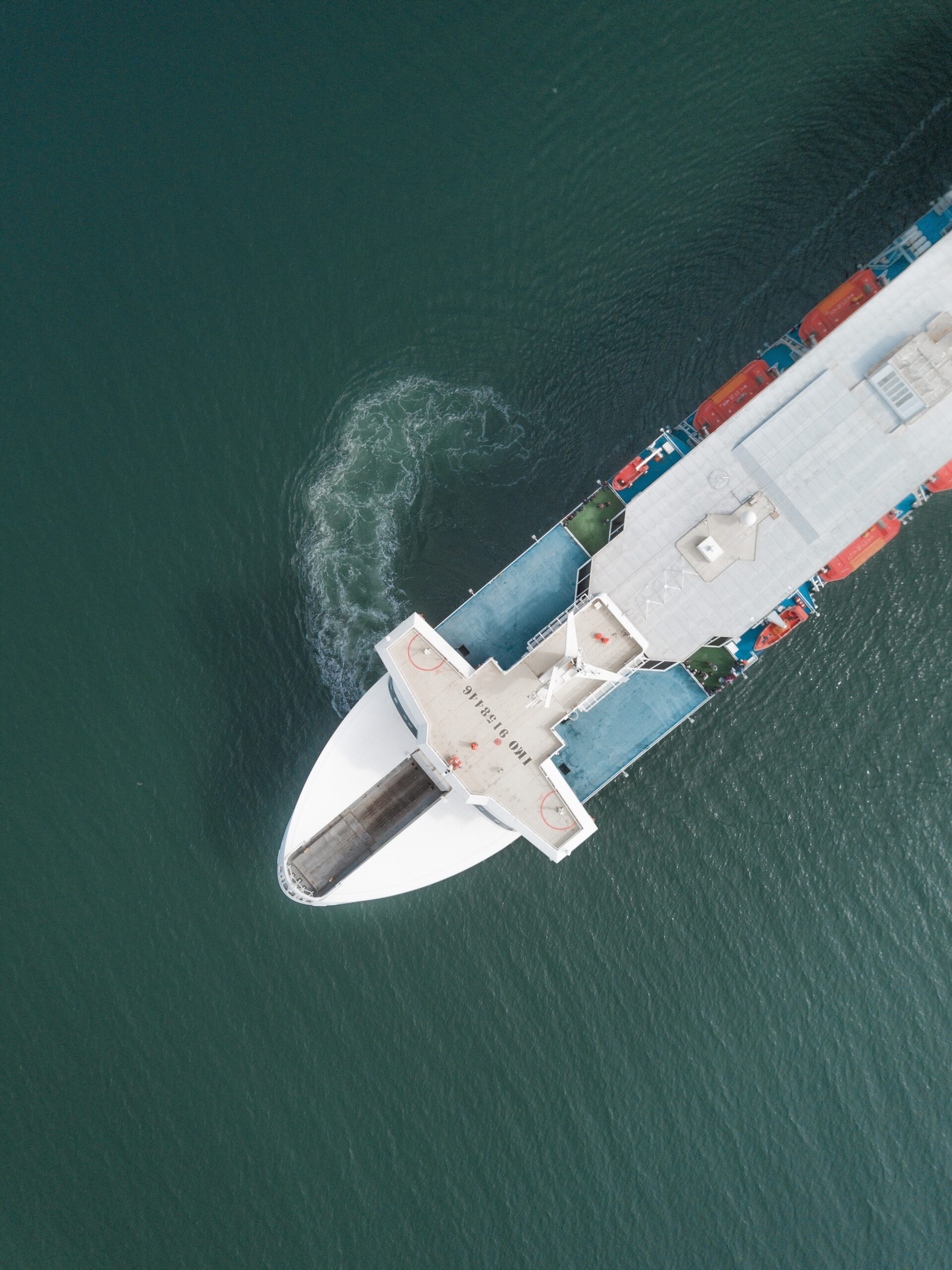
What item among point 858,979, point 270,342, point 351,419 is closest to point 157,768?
point 351,419

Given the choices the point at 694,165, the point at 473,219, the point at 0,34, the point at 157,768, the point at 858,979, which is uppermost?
the point at 0,34

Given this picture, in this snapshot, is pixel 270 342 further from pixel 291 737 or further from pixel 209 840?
pixel 209 840

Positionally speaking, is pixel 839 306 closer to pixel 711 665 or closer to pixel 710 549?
pixel 710 549

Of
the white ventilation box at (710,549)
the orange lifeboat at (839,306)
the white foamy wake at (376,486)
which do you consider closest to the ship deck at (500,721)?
the white ventilation box at (710,549)

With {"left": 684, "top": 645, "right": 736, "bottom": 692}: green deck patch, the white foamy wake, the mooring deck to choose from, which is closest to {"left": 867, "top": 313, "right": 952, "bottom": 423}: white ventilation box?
{"left": 684, "top": 645, "right": 736, "bottom": 692}: green deck patch

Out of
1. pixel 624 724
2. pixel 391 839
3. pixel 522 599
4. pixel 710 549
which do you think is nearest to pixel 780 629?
pixel 710 549

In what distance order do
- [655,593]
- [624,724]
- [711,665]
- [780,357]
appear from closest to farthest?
[655,593] → [624,724] → [711,665] → [780,357]
